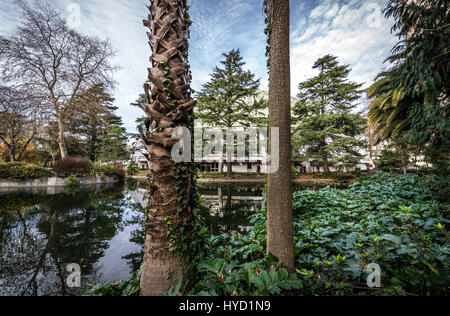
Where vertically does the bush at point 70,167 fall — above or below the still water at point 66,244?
above

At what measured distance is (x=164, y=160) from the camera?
4.56 feet

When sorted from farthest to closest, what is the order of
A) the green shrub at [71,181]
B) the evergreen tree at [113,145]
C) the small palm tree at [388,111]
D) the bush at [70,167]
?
1. the evergreen tree at [113,145]
2. the bush at [70,167]
3. the green shrub at [71,181]
4. the small palm tree at [388,111]

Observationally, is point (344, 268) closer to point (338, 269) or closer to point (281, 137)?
point (338, 269)

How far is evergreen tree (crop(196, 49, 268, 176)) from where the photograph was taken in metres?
17.3

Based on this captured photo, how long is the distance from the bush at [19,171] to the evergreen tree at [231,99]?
1222 cm

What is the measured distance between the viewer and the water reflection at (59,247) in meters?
1.92

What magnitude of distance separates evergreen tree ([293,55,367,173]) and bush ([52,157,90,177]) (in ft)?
59.7

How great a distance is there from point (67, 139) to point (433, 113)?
27.6 meters

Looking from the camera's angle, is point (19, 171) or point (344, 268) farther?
point (19, 171)

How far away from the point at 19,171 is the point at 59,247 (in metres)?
11.0

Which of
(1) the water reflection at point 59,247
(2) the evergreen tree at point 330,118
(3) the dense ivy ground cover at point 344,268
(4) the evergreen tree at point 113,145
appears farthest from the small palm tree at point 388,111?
(4) the evergreen tree at point 113,145

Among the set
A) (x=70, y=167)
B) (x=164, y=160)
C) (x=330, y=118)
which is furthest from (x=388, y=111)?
(x=70, y=167)

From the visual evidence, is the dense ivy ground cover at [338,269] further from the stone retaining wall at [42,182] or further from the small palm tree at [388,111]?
the stone retaining wall at [42,182]

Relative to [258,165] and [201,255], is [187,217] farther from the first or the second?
[258,165]
